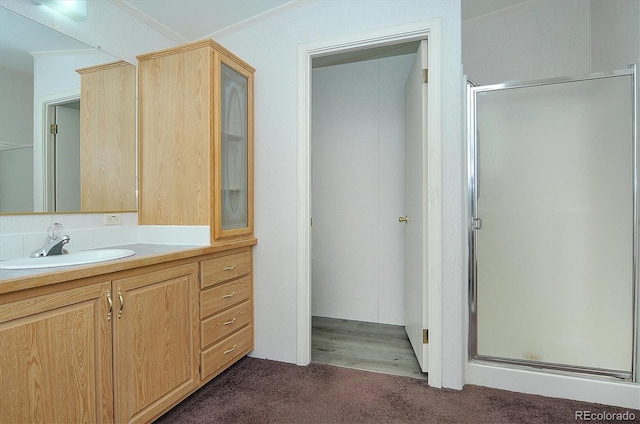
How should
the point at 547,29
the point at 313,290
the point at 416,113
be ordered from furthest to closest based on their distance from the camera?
the point at 313,290, the point at 547,29, the point at 416,113

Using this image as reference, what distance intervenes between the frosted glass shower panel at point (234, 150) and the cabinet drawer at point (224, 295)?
38cm

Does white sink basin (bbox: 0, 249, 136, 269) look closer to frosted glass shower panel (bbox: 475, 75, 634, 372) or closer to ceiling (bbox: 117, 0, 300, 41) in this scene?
ceiling (bbox: 117, 0, 300, 41)

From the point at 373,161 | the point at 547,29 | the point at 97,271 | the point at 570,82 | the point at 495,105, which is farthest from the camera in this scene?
the point at 373,161

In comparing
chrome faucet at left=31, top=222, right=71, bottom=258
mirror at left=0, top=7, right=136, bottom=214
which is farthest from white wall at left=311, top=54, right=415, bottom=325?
chrome faucet at left=31, top=222, right=71, bottom=258

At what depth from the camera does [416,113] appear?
229cm

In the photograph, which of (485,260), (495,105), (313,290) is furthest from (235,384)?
(495,105)

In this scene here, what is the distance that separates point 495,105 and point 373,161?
4.05 feet

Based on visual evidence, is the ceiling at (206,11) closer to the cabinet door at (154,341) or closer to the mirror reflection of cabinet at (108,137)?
the mirror reflection of cabinet at (108,137)

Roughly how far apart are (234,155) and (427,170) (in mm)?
1277

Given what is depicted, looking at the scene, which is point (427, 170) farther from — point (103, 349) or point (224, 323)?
point (103, 349)

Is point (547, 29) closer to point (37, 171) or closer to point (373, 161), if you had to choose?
point (373, 161)

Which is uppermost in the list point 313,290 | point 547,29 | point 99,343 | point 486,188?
point 547,29

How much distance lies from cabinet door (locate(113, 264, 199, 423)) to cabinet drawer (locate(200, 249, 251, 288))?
0.29 feet

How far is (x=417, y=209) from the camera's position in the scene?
228cm
